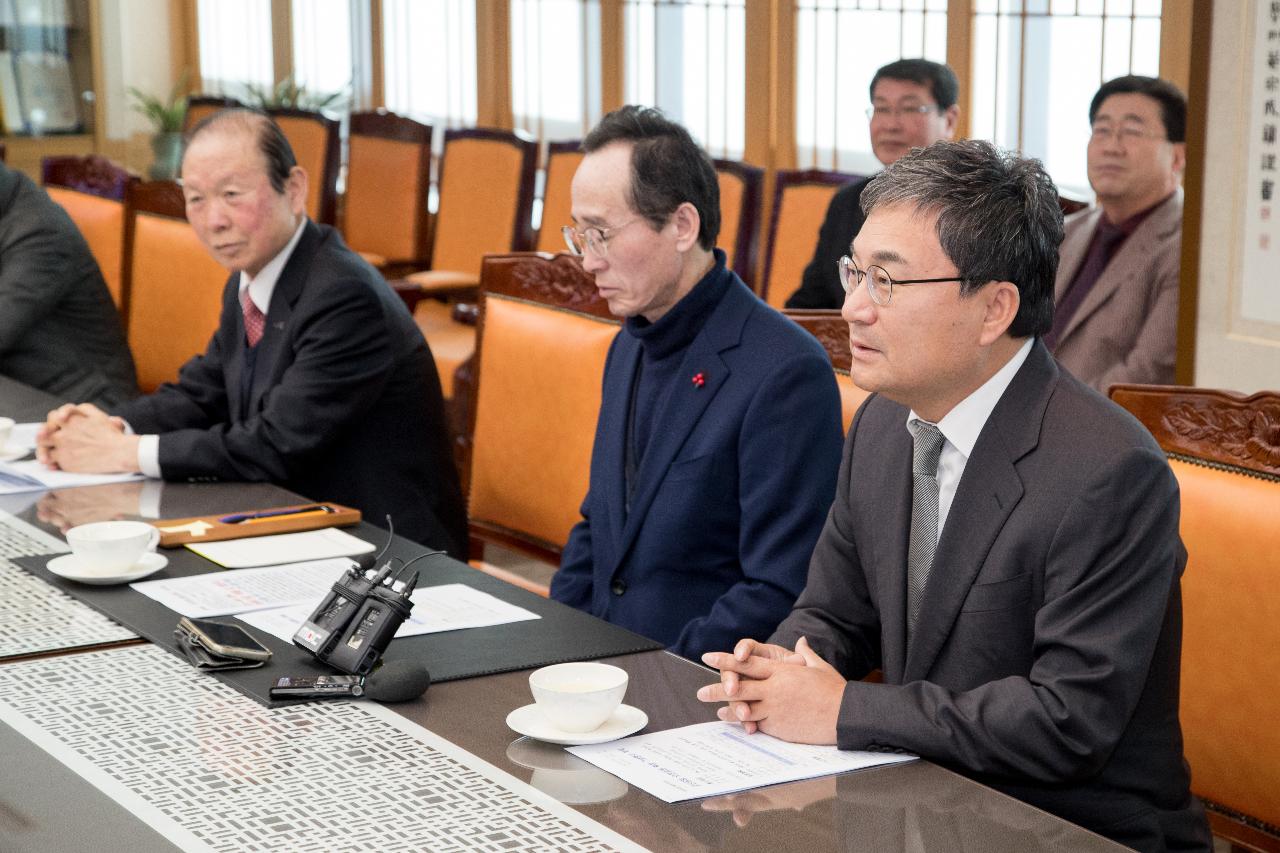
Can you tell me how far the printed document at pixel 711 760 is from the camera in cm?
146

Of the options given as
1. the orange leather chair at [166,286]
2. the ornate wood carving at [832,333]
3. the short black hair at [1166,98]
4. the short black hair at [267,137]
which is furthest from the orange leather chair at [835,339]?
the orange leather chair at [166,286]

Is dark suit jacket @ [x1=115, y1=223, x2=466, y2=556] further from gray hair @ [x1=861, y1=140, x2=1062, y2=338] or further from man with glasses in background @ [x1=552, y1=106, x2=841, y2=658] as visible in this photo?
gray hair @ [x1=861, y1=140, x2=1062, y2=338]

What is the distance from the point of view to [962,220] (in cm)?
165

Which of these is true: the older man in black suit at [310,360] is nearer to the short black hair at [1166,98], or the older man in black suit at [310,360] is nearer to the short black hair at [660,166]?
the short black hair at [660,166]

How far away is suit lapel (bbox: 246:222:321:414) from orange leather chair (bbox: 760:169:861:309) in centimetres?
195

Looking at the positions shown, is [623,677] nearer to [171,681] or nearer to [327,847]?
[327,847]

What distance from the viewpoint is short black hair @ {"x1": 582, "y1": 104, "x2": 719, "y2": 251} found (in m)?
2.34

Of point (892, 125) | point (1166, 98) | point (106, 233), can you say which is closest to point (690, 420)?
point (1166, 98)

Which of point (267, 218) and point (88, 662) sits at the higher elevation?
point (267, 218)

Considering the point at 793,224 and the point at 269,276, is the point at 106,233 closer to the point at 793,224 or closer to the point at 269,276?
the point at 269,276

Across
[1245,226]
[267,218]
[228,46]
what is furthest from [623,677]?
[228,46]

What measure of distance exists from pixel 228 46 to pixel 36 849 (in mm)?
8032

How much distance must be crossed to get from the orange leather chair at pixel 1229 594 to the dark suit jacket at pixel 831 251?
222 cm

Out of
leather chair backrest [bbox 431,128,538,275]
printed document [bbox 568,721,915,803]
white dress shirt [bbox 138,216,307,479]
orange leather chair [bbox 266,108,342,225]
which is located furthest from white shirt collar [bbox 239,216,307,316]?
orange leather chair [bbox 266,108,342,225]
